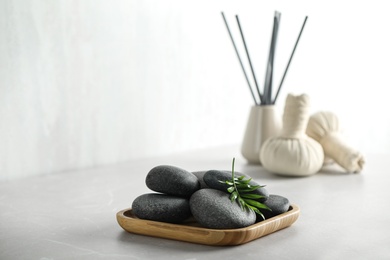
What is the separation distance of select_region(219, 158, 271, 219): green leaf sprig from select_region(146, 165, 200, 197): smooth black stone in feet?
0.17

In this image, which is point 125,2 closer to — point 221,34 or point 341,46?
point 221,34

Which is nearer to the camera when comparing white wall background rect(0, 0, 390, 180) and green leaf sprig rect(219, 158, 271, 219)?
green leaf sprig rect(219, 158, 271, 219)

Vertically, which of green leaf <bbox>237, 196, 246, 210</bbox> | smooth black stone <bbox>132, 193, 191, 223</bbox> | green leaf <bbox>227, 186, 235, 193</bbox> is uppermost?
green leaf <bbox>227, 186, 235, 193</bbox>

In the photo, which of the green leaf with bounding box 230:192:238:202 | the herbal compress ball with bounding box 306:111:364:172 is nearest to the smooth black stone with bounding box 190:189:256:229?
the green leaf with bounding box 230:192:238:202

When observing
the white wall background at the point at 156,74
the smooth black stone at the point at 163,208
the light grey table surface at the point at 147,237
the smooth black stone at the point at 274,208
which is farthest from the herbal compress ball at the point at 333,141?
the smooth black stone at the point at 163,208

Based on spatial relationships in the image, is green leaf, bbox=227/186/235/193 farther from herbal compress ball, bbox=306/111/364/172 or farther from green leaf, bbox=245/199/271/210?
herbal compress ball, bbox=306/111/364/172

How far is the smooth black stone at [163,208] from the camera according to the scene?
84 centimetres

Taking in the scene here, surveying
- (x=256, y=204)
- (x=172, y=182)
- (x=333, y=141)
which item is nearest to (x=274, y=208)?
(x=256, y=204)

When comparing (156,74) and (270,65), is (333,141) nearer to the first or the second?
(270,65)

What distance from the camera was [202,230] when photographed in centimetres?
79

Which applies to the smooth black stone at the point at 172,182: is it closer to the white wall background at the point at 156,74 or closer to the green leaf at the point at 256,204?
the green leaf at the point at 256,204

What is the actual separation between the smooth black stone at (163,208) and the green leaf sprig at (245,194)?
0.22 feet

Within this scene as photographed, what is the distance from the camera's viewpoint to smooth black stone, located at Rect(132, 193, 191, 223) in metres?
0.84

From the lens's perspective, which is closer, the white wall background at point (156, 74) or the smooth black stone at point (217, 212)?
the smooth black stone at point (217, 212)
